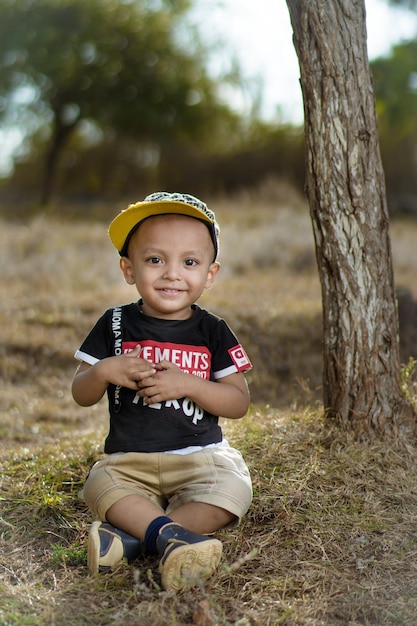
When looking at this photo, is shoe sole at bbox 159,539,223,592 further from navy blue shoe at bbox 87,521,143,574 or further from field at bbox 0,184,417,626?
navy blue shoe at bbox 87,521,143,574

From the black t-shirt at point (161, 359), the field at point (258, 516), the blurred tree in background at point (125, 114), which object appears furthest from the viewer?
the blurred tree in background at point (125, 114)

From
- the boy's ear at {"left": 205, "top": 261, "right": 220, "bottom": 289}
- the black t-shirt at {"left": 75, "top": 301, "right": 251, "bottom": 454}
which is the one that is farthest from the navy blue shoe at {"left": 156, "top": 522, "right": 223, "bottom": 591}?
the boy's ear at {"left": 205, "top": 261, "right": 220, "bottom": 289}

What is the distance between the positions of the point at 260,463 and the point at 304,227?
7.26m

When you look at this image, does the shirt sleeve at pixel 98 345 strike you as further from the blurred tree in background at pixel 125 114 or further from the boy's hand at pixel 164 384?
the blurred tree in background at pixel 125 114

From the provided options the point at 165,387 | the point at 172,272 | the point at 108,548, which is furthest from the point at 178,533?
the point at 172,272

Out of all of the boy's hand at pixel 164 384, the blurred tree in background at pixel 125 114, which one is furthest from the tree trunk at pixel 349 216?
the blurred tree in background at pixel 125 114

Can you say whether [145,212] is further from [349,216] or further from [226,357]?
[349,216]

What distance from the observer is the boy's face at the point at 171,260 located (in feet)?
8.51

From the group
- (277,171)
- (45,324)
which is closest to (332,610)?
(45,324)

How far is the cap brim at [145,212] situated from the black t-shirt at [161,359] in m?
0.31

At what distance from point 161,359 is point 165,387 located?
0.17m

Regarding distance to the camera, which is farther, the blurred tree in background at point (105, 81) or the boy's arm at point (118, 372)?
the blurred tree in background at point (105, 81)

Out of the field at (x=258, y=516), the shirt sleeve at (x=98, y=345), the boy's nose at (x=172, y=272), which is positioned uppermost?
the boy's nose at (x=172, y=272)

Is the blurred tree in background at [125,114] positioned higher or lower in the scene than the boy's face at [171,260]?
higher
